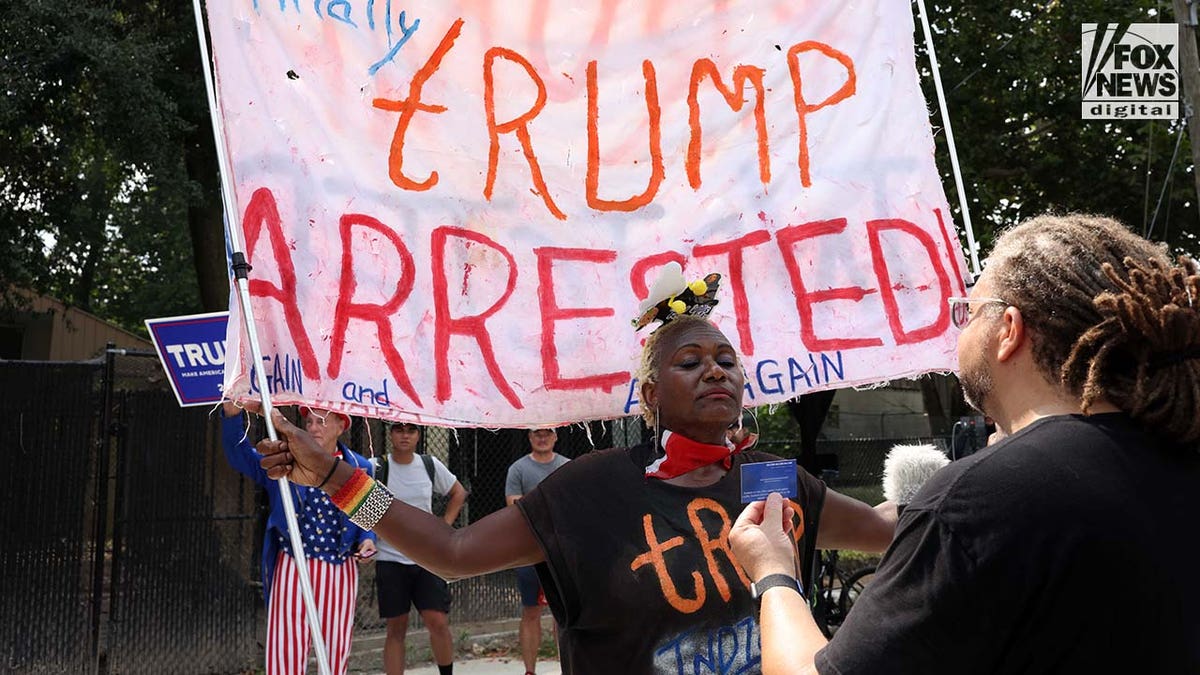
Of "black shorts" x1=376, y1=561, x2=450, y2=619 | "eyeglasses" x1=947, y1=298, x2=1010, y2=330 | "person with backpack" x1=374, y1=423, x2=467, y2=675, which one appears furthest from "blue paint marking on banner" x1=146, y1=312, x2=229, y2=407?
"eyeglasses" x1=947, y1=298, x2=1010, y2=330

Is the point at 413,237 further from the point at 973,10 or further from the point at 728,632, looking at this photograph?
the point at 973,10

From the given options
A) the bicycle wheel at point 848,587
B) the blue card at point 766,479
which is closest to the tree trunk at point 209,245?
the bicycle wheel at point 848,587

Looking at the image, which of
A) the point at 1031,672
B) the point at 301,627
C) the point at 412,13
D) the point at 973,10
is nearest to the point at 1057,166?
the point at 973,10

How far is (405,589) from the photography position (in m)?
7.76

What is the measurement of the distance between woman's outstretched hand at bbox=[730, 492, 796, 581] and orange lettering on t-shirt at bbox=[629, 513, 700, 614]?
19.8 inches

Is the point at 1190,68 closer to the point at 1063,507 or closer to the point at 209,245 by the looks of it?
the point at 209,245

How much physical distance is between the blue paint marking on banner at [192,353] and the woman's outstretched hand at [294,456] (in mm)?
3725

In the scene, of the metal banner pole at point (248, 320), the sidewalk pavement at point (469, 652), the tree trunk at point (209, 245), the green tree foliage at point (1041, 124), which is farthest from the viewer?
the green tree foliage at point (1041, 124)

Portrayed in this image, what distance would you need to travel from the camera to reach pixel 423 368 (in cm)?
326

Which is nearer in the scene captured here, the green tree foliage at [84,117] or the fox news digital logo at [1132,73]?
the green tree foliage at [84,117]

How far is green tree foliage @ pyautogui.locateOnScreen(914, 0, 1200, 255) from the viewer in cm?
1608

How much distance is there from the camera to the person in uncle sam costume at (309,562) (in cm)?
584

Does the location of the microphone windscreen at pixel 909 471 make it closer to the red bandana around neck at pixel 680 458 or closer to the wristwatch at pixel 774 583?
the red bandana around neck at pixel 680 458

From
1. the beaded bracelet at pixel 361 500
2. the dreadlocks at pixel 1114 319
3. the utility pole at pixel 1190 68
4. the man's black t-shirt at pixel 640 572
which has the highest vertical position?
the utility pole at pixel 1190 68
